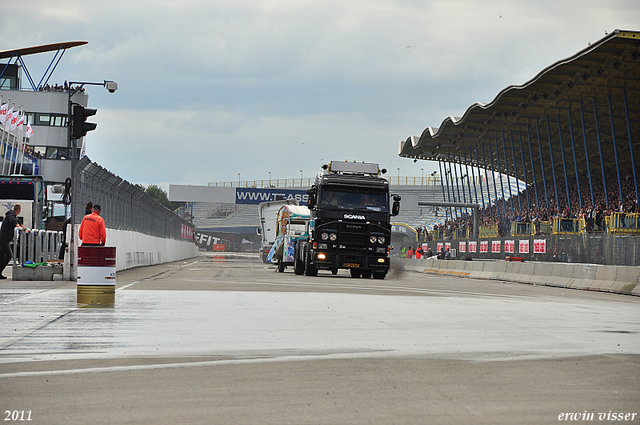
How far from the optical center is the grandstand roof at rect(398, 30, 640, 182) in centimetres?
3978

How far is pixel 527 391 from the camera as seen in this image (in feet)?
18.8

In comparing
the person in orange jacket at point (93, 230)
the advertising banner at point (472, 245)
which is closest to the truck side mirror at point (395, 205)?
the person in orange jacket at point (93, 230)

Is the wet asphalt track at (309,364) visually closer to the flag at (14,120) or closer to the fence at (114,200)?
the fence at (114,200)

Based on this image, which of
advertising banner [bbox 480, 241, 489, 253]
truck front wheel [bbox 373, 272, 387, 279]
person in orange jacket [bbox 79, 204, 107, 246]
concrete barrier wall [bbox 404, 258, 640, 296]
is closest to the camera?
person in orange jacket [bbox 79, 204, 107, 246]

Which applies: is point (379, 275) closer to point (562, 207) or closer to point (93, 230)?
point (93, 230)

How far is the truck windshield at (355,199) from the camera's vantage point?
25328 millimetres

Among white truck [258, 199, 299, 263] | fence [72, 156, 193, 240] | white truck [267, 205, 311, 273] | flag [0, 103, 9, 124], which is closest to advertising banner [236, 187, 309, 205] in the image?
flag [0, 103, 9, 124]

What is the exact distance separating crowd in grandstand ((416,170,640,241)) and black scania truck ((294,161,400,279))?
1336cm

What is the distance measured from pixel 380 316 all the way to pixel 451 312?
146cm

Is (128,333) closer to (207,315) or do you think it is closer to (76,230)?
(207,315)

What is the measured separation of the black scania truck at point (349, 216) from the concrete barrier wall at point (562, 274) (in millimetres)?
5411

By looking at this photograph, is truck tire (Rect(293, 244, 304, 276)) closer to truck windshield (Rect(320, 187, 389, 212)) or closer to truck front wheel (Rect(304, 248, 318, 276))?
truck front wheel (Rect(304, 248, 318, 276))

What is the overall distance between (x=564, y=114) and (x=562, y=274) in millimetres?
28831

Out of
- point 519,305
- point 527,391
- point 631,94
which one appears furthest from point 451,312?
point 631,94
